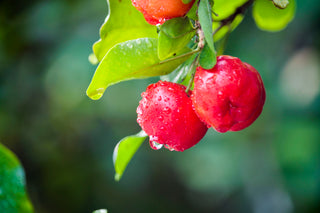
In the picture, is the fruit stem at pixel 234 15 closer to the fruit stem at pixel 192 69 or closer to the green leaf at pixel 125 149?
the fruit stem at pixel 192 69

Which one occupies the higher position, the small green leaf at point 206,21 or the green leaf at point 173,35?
the small green leaf at point 206,21

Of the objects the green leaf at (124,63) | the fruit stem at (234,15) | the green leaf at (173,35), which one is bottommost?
the fruit stem at (234,15)

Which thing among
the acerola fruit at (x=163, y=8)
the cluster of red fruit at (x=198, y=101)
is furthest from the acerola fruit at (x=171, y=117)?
the acerola fruit at (x=163, y=8)

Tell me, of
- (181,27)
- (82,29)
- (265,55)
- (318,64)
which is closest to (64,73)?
(82,29)

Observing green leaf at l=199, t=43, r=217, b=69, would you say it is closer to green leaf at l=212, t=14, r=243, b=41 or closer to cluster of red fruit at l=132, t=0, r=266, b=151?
cluster of red fruit at l=132, t=0, r=266, b=151

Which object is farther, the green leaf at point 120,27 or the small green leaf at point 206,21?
the green leaf at point 120,27
